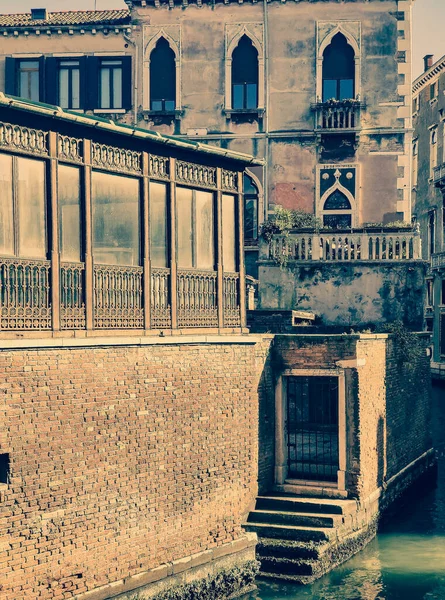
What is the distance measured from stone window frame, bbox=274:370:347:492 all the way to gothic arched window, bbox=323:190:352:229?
8.43m

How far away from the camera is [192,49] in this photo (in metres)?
23.4

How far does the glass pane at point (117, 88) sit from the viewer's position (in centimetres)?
2336

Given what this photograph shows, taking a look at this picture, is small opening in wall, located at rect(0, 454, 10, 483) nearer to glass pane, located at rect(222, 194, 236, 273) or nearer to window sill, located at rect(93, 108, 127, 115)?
glass pane, located at rect(222, 194, 236, 273)

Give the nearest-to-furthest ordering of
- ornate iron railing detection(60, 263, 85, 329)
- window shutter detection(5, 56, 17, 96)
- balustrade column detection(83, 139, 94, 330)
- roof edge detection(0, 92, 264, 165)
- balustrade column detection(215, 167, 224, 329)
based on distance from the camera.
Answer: roof edge detection(0, 92, 264, 165) → ornate iron railing detection(60, 263, 85, 329) → balustrade column detection(83, 139, 94, 330) → balustrade column detection(215, 167, 224, 329) → window shutter detection(5, 56, 17, 96)

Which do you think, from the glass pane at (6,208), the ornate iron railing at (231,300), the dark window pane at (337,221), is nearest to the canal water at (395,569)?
the ornate iron railing at (231,300)

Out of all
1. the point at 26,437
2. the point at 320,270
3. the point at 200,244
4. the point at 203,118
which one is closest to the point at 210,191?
the point at 200,244

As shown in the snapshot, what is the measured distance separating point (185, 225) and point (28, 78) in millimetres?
11718

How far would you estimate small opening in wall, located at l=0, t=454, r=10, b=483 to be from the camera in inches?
393

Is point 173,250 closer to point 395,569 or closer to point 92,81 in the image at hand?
point 395,569

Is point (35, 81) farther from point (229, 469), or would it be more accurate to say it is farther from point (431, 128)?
point (431, 128)

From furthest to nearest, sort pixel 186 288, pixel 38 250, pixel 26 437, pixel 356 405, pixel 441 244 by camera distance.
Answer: pixel 441 244 → pixel 356 405 → pixel 186 288 → pixel 38 250 → pixel 26 437

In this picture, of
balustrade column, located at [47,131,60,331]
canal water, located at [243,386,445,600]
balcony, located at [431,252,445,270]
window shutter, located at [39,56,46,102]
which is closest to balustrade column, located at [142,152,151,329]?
balustrade column, located at [47,131,60,331]

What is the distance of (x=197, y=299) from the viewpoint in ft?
44.7

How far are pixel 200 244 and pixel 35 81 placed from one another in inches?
455
